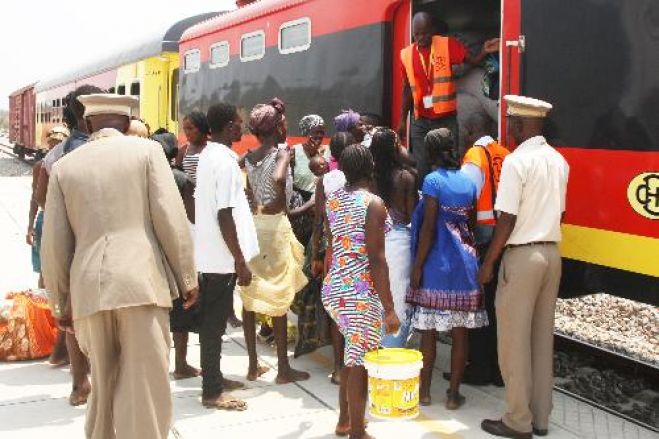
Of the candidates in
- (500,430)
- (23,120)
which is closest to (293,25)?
(500,430)

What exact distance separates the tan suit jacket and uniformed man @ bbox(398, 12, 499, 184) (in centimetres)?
257

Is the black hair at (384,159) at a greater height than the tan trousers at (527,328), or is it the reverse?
the black hair at (384,159)

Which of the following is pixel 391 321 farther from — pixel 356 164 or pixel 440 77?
pixel 440 77

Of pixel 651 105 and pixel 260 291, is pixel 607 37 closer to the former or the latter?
pixel 651 105

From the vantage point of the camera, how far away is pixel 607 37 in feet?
13.6

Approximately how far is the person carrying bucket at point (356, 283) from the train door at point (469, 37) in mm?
1992

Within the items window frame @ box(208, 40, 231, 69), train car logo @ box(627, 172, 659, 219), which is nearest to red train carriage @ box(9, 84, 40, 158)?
window frame @ box(208, 40, 231, 69)

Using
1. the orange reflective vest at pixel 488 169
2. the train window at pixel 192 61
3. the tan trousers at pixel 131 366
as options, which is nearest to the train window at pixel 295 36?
the train window at pixel 192 61

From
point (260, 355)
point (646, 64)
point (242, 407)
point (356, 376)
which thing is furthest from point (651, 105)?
point (260, 355)

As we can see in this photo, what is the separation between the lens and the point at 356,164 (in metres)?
3.78

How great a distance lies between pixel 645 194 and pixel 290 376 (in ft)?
8.37

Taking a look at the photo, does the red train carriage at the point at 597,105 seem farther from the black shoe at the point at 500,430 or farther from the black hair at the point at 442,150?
the black shoe at the point at 500,430

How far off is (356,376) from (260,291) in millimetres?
1374

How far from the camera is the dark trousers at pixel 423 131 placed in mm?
5617
